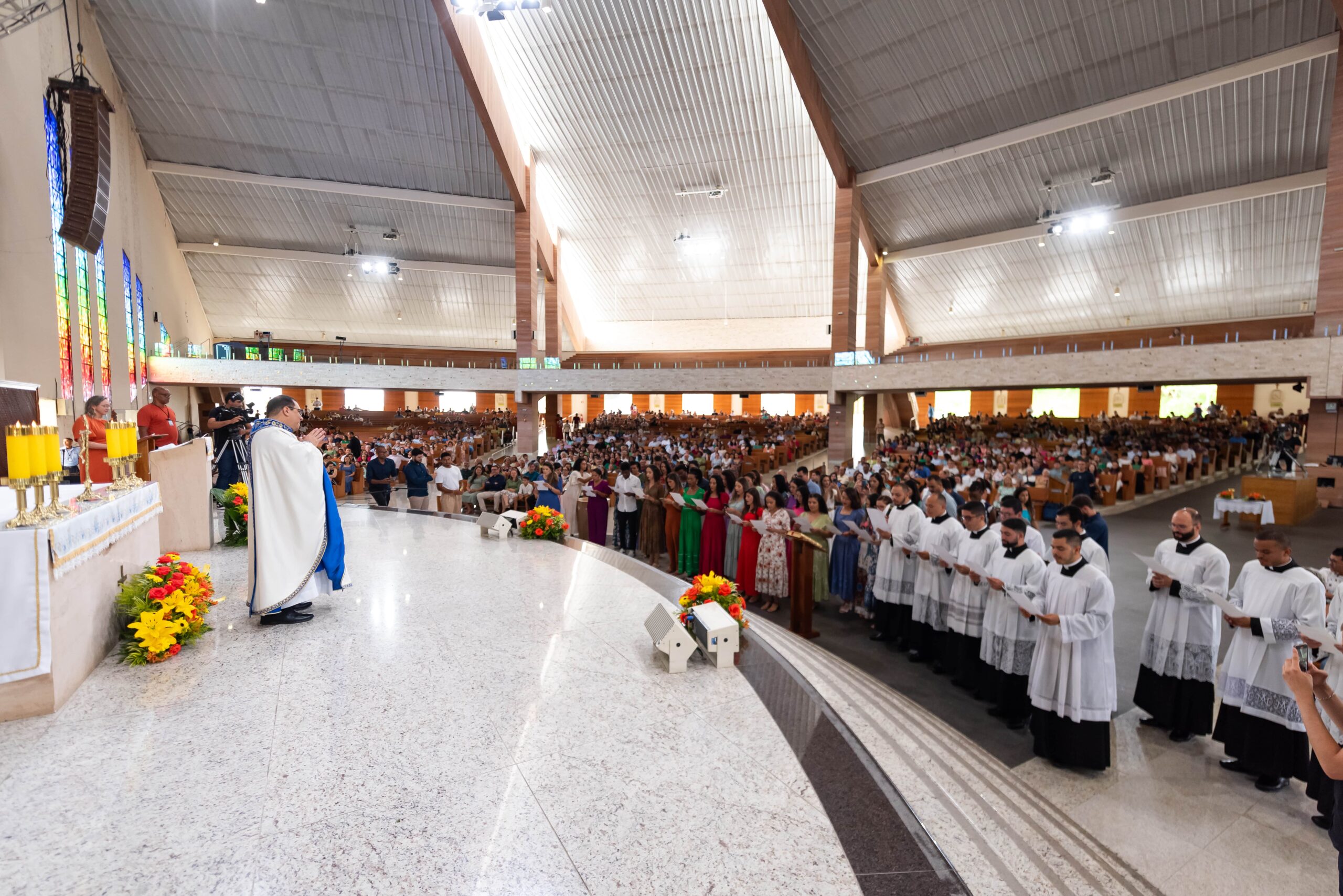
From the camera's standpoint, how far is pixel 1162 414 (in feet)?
84.7

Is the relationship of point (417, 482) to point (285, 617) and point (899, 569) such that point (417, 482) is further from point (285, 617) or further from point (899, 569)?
point (899, 569)

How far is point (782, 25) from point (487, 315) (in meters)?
17.8

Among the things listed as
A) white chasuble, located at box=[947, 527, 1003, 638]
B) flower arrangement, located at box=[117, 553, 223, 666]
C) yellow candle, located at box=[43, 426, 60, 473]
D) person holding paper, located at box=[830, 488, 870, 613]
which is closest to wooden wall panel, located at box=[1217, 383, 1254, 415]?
person holding paper, located at box=[830, 488, 870, 613]

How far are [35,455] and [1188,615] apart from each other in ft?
20.7

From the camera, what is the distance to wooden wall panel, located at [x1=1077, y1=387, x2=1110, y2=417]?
89.0ft

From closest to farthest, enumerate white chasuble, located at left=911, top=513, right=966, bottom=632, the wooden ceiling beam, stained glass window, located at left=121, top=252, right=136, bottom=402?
white chasuble, located at left=911, top=513, right=966, bottom=632, the wooden ceiling beam, stained glass window, located at left=121, top=252, right=136, bottom=402

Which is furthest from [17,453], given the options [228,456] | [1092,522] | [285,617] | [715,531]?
[1092,522]

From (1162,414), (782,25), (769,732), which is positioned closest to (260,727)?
(769,732)

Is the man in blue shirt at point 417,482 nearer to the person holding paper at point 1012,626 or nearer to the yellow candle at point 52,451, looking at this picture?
the yellow candle at point 52,451

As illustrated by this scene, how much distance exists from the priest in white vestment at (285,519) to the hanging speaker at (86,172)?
675 cm

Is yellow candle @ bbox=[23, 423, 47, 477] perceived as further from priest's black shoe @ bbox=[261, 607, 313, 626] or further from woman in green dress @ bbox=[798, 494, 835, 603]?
woman in green dress @ bbox=[798, 494, 835, 603]

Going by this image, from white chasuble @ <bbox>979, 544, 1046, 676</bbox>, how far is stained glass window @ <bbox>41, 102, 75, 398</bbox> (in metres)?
12.8

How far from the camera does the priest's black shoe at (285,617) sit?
13.5 ft

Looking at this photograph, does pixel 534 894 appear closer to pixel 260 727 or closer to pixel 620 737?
pixel 620 737
